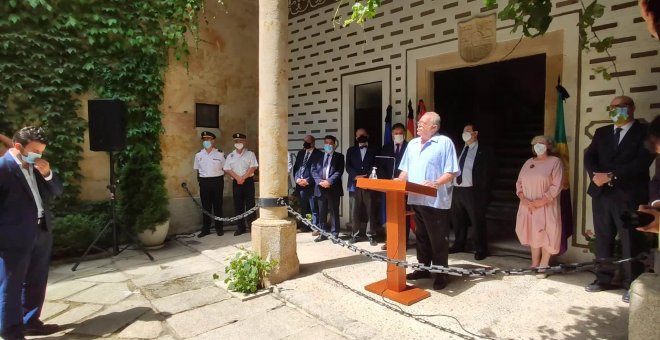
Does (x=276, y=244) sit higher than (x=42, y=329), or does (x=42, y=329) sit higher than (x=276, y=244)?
(x=276, y=244)

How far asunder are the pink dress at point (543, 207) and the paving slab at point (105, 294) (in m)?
4.82

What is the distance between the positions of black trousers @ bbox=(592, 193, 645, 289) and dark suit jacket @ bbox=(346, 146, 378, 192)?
3.18 meters

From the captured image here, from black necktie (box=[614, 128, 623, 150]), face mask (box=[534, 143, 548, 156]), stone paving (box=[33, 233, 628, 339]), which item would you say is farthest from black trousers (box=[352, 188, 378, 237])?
black necktie (box=[614, 128, 623, 150])

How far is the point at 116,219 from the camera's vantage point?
20.7 ft

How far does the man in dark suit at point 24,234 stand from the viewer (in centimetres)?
329

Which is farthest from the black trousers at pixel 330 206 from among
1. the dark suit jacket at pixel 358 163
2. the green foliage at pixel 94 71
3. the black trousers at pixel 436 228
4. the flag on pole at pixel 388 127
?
the green foliage at pixel 94 71

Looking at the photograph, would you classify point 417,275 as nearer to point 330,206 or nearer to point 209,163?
point 330,206

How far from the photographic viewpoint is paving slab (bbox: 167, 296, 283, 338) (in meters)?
3.63

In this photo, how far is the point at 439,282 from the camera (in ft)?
13.9

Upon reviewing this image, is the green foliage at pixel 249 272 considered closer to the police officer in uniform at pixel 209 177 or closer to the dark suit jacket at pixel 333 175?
the dark suit jacket at pixel 333 175

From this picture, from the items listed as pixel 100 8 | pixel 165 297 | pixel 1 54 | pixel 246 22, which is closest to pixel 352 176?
pixel 165 297

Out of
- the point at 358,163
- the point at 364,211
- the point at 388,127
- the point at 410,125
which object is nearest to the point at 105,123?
the point at 358,163

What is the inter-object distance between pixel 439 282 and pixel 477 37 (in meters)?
3.67

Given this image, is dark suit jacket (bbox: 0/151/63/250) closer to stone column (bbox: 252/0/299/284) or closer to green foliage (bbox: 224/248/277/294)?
green foliage (bbox: 224/248/277/294)
